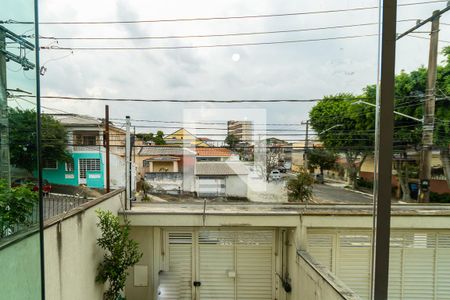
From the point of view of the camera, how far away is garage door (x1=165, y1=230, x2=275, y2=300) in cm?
339

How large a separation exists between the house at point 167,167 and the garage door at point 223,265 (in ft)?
2.56

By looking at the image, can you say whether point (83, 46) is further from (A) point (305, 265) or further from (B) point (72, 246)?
(A) point (305, 265)

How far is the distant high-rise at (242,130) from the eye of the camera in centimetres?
320

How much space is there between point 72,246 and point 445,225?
4425 millimetres

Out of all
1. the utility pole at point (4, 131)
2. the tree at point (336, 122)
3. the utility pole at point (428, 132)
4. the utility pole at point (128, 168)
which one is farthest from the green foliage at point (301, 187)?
the utility pole at point (4, 131)

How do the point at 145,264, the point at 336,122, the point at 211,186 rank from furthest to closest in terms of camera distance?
the point at 211,186
the point at 145,264
the point at 336,122

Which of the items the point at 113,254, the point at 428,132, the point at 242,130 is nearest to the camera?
the point at 428,132

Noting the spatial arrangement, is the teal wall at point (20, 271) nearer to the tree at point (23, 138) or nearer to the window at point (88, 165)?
the tree at point (23, 138)

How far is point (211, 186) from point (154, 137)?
3.81 ft

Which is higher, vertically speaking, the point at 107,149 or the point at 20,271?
the point at 107,149

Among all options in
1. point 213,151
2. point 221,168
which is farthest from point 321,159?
point 213,151

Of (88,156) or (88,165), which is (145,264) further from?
(88,156)

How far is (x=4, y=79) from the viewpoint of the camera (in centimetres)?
107

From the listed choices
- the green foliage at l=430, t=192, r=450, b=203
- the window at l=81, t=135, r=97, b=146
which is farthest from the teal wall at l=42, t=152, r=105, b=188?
the green foliage at l=430, t=192, r=450, b=203
